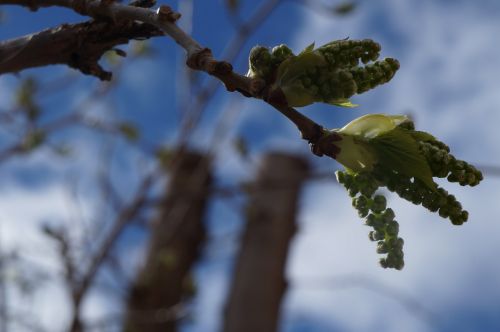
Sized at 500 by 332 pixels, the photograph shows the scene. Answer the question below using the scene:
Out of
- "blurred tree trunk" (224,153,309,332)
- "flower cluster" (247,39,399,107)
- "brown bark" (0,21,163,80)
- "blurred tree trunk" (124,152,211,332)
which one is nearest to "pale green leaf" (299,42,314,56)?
"flower cluster" (247,39,399,107)

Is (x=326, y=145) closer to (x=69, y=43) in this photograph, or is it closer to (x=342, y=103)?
(x=342, y=103)

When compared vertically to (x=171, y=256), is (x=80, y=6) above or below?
below

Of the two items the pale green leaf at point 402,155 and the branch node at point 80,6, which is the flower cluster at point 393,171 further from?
the branch node at point 80,6

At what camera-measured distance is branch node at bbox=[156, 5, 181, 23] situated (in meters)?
0.83

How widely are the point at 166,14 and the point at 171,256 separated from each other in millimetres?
3883

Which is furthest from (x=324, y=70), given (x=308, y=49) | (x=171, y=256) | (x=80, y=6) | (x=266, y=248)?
(x=171, y=256)

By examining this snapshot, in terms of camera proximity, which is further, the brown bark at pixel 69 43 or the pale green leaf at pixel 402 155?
the brown bark at pixel 69 43

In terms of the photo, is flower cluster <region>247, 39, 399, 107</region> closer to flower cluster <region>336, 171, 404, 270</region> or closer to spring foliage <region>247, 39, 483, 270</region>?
spring foliage <region>247, 39, 483, 270</region>

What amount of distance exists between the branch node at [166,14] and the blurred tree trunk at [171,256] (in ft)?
11.1

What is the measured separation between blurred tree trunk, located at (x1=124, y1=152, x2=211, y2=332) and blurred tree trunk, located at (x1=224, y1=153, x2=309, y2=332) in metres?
0.37

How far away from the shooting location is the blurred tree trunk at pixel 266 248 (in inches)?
164

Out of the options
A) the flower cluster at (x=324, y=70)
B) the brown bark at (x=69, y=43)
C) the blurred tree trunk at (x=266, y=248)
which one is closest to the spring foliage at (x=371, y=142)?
the flower cluster at (x=324, y=70)

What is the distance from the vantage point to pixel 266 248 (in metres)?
4.56

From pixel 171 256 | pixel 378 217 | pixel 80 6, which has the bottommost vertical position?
pixel 378 217
